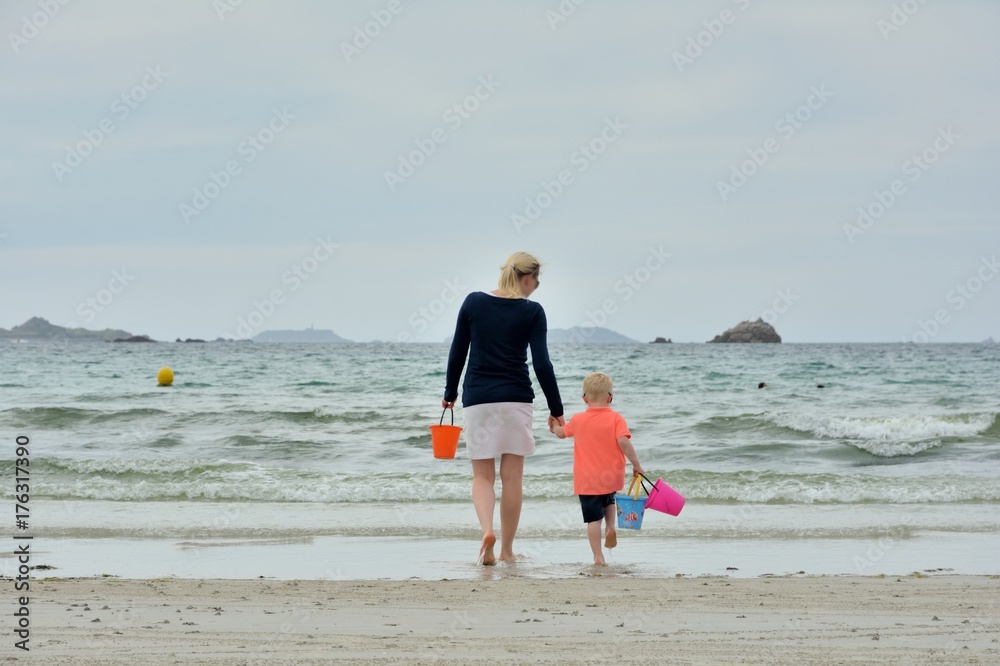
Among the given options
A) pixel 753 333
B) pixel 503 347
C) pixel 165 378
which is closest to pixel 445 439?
pixel 503 347

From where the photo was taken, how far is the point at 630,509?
5.87 meters

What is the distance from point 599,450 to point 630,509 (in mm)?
431

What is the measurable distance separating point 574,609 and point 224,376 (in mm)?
30176

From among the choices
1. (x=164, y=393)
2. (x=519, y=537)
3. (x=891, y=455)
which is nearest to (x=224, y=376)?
(x=164, y=393)

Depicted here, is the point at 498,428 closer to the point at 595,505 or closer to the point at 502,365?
the point at 502,365

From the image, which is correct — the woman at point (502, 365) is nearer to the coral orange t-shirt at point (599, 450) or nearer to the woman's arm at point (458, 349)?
the woman's arm at point (458, 349)

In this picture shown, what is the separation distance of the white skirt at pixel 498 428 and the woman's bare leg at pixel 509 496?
10 cm

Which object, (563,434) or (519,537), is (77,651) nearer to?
(563,434)

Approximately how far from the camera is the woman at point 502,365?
219 inches

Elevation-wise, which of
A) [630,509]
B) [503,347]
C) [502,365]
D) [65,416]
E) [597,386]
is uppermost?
[503,347]

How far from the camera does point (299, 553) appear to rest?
632 centimetres

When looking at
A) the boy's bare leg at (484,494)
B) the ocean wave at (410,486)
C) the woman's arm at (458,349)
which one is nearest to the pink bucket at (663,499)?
the boy's bare leg at (484,494)

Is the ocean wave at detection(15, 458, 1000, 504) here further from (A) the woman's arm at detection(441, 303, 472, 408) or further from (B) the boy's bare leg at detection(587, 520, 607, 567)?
(A) the woman's arm at detection(441, 303, 472, 408)

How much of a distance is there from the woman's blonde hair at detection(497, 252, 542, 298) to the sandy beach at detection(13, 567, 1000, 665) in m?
1.65
